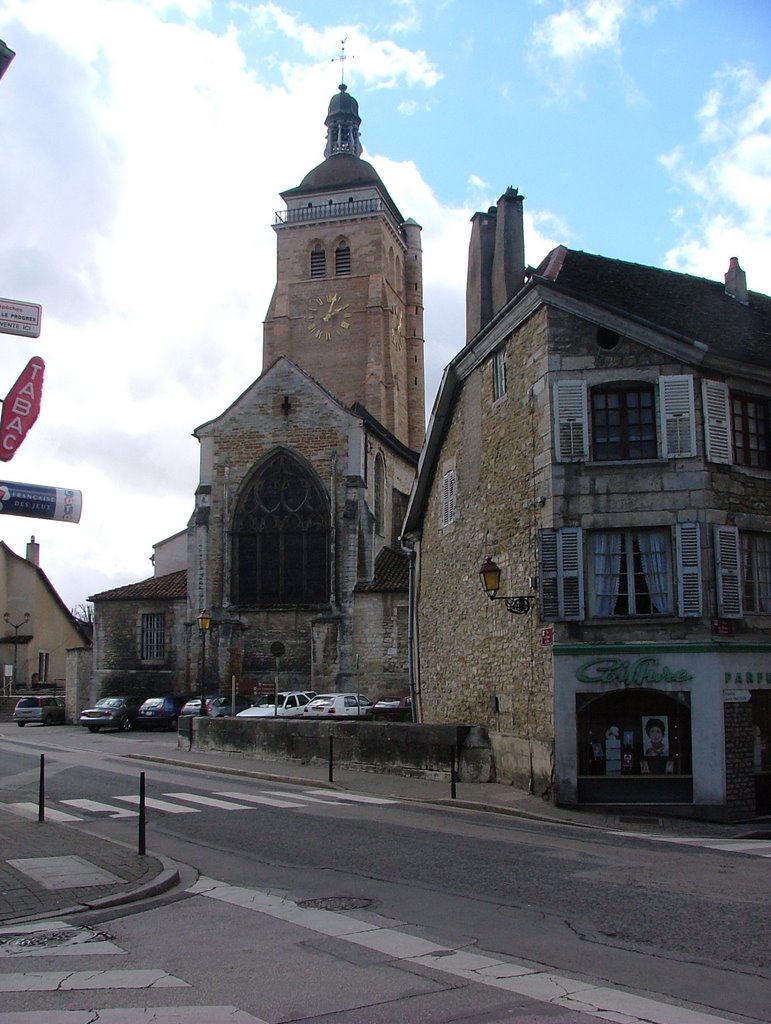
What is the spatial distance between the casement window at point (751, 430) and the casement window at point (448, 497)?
21.0 ft

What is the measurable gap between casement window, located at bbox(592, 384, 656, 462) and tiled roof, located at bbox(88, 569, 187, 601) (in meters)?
27.0

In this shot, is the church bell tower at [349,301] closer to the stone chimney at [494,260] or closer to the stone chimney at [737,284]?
the stone chimney at [494,260]

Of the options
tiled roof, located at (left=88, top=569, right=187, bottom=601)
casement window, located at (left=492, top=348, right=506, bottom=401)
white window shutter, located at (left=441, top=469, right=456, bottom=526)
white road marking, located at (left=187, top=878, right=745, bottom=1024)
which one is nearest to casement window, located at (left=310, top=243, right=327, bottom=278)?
tiled roof, located at (left=88, top=569, right=187, bottom=601)

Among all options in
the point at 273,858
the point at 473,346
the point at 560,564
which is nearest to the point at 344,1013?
the point at 273,858

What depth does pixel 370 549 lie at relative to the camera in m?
39.7

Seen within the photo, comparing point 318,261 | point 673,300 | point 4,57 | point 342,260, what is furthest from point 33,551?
point 4,57

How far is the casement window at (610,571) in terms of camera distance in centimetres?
1627

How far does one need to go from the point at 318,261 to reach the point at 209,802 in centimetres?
4362

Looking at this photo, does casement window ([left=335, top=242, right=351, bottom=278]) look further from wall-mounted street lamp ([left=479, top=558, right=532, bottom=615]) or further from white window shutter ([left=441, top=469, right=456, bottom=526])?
wall-mounted street lamp ([left=479, top=558, right=532, bottom=615])

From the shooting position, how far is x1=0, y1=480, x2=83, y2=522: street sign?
29.6ft

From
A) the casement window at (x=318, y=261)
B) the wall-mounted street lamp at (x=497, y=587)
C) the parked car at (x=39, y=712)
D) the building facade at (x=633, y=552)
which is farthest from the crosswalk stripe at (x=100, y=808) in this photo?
the casement window at (x=318, y=261)

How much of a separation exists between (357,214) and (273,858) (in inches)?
1912

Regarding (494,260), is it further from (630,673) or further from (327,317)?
(327,317)

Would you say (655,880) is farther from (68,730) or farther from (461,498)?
(68,730)
